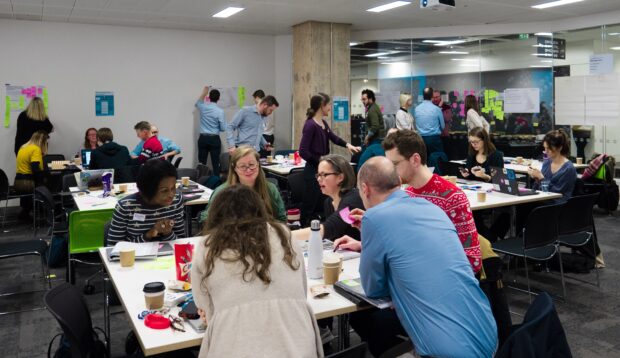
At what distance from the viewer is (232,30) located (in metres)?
10.8

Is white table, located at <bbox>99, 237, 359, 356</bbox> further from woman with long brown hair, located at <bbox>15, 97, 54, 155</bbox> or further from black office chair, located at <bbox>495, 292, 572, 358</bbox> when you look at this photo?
woman with long brown hair, located at <bbox>15, 97, 54, 155</bbox>

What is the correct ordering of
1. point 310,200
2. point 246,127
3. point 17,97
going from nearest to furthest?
point 310,200 < point 246,127 < point 17,97

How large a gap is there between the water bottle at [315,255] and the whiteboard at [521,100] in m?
8.97

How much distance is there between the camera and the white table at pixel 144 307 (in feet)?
6.79

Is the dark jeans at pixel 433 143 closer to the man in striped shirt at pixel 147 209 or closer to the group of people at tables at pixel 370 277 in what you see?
the group of people at tables at pixel 370 277

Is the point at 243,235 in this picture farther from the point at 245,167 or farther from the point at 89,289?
the point at 89,289

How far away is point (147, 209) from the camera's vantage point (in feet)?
11.7

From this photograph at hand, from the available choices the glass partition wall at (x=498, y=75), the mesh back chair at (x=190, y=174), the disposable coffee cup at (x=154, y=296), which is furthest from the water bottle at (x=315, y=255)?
the glass partition wall at (x=498, y=75)

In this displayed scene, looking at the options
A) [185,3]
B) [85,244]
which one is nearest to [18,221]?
[185,3]

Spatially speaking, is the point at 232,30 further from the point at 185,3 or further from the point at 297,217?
the point at 297,217

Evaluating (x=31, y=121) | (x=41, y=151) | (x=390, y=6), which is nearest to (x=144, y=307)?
(x=41, y=151)

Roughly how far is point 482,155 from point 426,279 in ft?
13.3

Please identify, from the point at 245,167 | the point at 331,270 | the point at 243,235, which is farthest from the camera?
the point at 245,167

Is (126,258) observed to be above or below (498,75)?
below
